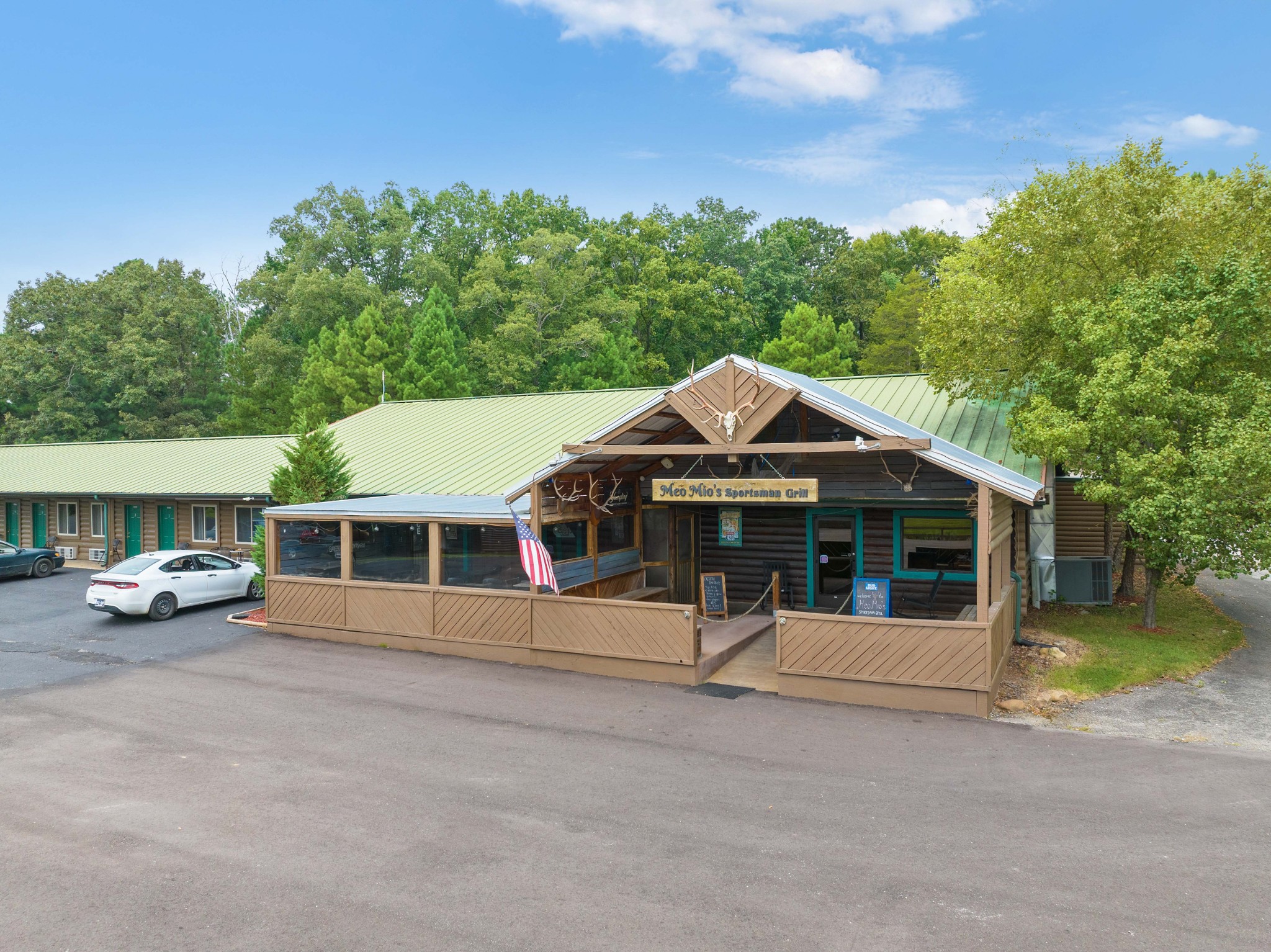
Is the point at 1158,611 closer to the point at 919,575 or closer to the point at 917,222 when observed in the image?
the point at 919,575

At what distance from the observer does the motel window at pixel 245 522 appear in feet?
76.9

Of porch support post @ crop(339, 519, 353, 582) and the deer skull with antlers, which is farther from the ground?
the deer skull with antlers

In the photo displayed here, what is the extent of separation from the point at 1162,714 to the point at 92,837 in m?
11.9

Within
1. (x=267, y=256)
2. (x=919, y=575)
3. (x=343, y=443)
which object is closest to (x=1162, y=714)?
(x=919, y=575)

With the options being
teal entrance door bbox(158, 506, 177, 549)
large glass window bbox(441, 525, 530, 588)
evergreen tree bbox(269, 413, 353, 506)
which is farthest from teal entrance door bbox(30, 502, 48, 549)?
large glass window bbox(441, 525, 530, 588)

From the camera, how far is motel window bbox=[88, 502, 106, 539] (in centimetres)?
2641

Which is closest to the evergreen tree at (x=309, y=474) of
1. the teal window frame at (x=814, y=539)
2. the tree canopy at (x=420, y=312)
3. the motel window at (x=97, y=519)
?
the teal window frame at (x=814, y=539)

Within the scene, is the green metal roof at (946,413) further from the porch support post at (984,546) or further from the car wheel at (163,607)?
the car wheel at (163,607)

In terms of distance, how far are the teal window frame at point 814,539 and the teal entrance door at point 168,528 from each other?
770 inches

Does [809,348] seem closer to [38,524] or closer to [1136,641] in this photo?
[1136,641]

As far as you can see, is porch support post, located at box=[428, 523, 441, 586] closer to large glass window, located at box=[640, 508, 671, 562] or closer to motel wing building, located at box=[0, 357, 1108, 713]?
motel wing building, located at box=[0, 357, 1108, 713]

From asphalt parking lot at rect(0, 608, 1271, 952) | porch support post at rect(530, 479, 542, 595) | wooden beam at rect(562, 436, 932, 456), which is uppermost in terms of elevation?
wooden beam at rect(562, 436, 932, 456)

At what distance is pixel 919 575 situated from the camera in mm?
14953

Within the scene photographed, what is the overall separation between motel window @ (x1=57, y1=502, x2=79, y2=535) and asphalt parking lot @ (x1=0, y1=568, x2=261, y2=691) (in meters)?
7.40
